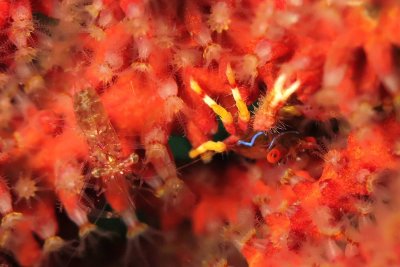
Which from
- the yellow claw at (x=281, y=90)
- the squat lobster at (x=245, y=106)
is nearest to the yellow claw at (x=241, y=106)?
the squat lobster at (x=245, y=106)

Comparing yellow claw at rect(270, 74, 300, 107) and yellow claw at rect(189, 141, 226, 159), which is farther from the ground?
yellow claw at rect(270, 74, 300, 107)

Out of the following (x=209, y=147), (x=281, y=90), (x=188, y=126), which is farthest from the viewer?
(x=209, y=147)

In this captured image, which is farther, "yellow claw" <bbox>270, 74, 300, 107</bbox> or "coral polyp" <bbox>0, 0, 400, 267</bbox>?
"yellow claw" <bbox>270, 74, 300, 107</bbox>

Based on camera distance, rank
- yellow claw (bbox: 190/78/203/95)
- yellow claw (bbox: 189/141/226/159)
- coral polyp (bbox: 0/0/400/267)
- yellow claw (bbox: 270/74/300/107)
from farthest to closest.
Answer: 1. yellow claw (bbox: 189/141/226/159)
2. yellow claw (bbox: 190/78/203/95)
3. yellow claw (bbox: 270/74/300/107)
4. coral polyp (bbox: 0/0/400/267)

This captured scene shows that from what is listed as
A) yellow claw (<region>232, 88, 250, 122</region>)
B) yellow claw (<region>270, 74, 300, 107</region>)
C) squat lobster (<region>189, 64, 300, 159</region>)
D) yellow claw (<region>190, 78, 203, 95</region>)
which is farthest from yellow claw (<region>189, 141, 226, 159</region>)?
yellow claw (<region>270, 74, 300, 107</region>)

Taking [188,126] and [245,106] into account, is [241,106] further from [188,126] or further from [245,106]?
[188,126]

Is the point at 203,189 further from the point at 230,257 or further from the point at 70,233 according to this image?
the point at 70,233

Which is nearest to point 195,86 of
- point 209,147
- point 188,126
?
point 188,126

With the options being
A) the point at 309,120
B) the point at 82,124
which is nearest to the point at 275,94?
the point at 309,120

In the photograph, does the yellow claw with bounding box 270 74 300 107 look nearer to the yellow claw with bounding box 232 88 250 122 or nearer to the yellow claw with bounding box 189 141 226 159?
the yellow claw with bounding box 232 88 250 122
